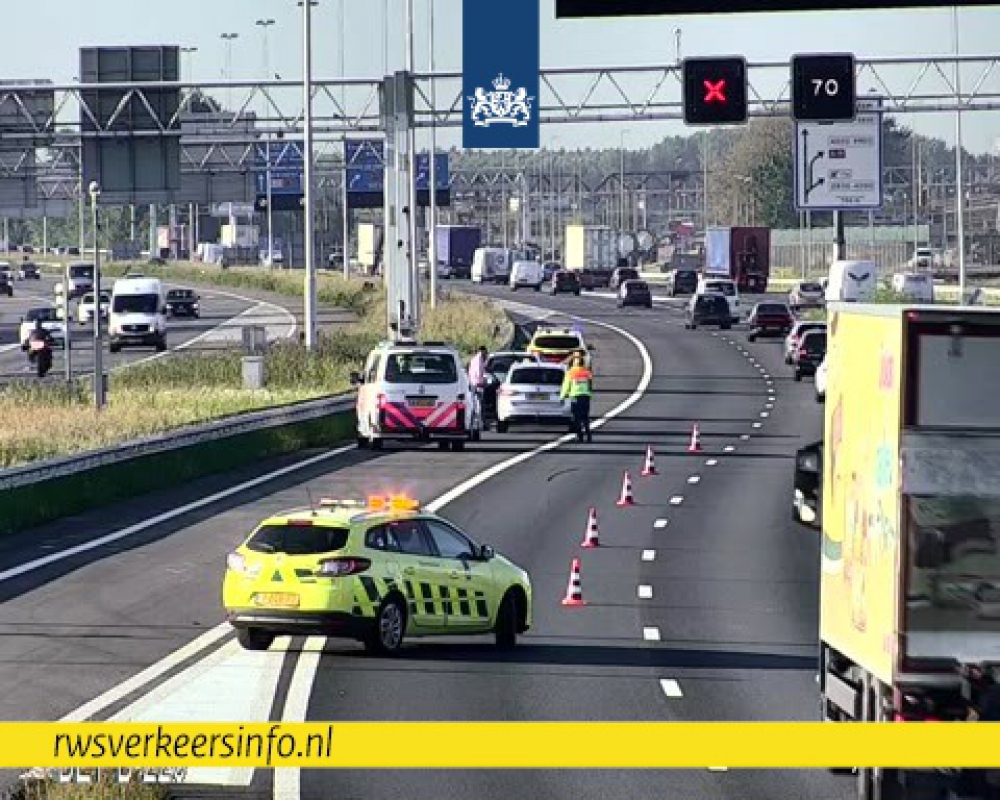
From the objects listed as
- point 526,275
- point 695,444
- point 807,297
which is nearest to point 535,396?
point 695,444

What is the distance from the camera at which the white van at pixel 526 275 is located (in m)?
155

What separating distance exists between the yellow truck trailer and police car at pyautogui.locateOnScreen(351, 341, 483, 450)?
34156 millimetres

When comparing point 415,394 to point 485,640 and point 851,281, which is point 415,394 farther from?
point 851,281

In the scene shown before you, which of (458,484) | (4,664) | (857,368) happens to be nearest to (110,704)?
(4,664)

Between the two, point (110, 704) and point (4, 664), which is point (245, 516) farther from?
point (110, 704)

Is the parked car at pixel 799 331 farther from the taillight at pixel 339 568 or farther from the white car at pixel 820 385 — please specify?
the taillight at pixel 339 568

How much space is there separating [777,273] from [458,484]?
14269 cm

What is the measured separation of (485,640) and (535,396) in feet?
98.6

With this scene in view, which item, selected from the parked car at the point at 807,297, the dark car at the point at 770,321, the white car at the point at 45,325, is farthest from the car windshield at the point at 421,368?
the parked car at the point at 807,297

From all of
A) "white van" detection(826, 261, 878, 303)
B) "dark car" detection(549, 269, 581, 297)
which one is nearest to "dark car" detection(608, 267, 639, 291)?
"dark car" detection(549, 269, 581, 297)

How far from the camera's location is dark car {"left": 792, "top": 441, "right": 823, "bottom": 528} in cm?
1786

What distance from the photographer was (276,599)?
23.6m

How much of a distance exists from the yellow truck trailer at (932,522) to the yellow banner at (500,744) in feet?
10.5

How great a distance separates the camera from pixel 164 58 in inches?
2805
